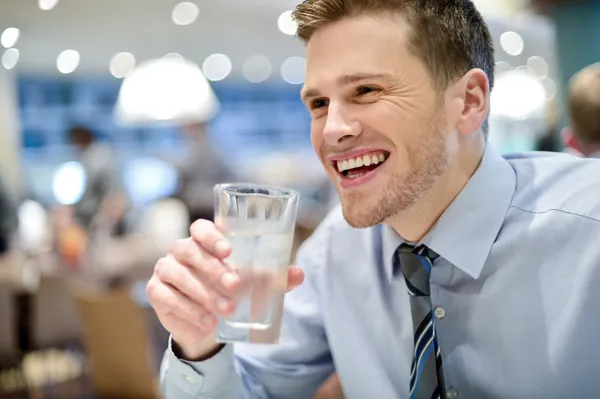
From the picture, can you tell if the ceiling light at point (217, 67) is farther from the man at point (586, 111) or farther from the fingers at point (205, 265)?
the fingers at point (205, 265)

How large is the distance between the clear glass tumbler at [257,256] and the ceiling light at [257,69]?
34.7 feet

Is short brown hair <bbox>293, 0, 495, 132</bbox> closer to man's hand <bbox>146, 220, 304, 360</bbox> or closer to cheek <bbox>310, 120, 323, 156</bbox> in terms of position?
cheek <bbox>310, 120, 323, 156</bbox>

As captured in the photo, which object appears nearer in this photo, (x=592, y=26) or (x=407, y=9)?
(x=407, y=9)

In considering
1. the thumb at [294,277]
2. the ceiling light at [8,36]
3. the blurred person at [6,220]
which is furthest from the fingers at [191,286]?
the ceiling light at [8,36]

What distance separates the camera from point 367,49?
1.17 meters

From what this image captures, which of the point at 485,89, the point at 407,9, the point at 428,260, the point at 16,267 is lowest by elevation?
Result: the point at 16,267

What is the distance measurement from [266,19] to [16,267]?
526 centimetres

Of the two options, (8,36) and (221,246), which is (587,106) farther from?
(8,36)

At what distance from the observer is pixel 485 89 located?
1281 millimetres

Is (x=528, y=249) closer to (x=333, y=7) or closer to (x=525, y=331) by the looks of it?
(x=525, y=331)

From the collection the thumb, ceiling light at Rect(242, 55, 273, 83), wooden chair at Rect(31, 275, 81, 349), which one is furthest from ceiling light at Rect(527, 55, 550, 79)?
→ the thumb

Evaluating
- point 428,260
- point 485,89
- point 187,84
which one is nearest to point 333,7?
point 485,89

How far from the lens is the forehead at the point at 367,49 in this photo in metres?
1.17

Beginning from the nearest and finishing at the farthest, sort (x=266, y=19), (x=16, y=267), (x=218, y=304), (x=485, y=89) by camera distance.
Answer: (x=218, y=304)
(x=485, y=89)
(x=16, y=267)
(x=266, y=19)
